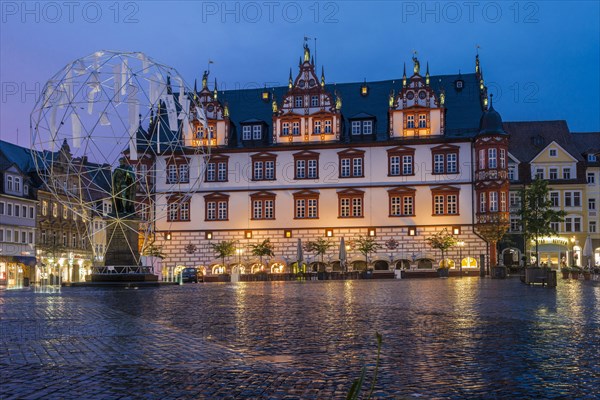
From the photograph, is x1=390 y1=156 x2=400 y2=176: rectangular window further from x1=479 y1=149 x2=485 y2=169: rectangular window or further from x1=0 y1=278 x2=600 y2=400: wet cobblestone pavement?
x1=0 y1=278 x2=600 y2=400: wet cobblestone pavement

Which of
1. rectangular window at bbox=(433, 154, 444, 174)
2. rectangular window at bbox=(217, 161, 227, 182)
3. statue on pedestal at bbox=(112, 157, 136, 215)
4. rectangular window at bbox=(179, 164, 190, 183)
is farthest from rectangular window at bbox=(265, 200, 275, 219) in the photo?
statue on pedestal at bbox=(112, 157, 136, 215)

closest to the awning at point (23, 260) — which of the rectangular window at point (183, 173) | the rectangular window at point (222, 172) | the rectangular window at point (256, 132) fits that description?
the rectangular window at point (183, 173)

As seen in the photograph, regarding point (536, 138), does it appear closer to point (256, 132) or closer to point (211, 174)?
point (256, 132)

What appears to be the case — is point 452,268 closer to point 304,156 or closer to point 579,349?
point 304,156

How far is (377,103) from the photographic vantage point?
2520 inches

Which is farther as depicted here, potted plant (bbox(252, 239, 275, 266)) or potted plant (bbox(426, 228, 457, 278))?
potted plant (bbox(252, 239, 275, 266))

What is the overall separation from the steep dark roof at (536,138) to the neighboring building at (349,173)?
11.8 m

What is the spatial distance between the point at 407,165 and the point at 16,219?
106 feet

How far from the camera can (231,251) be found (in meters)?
61.2

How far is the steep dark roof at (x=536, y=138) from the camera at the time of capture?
72.1 m

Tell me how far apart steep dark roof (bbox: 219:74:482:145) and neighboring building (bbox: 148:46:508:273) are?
4.5 inches

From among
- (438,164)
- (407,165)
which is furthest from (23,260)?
(438,164)

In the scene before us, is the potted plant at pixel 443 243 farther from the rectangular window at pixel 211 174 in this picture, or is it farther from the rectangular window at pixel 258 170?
the rectangular window at pixel 211 174

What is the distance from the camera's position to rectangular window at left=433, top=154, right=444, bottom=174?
196 feet
